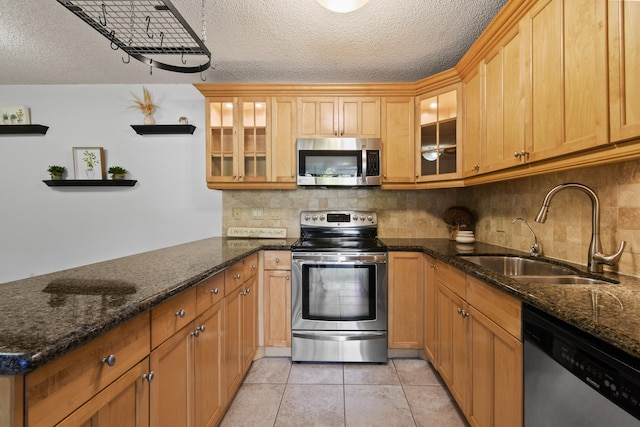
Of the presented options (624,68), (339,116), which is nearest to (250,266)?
(339,116)

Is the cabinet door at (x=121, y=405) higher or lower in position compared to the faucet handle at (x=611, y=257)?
lower

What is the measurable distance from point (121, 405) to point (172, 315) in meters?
0.31

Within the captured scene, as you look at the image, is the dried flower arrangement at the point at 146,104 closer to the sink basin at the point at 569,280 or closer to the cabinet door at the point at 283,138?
the cabinet door at the point at 283,138

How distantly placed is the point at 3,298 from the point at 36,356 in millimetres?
578

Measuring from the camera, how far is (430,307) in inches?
84.9

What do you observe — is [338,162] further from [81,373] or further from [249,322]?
[81,373]

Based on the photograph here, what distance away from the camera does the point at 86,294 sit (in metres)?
0.94

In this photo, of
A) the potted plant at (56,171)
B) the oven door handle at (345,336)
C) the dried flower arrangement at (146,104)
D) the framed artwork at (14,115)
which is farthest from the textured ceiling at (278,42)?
the oven door handle at (345,336)

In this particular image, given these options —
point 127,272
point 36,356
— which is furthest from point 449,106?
point 36,356

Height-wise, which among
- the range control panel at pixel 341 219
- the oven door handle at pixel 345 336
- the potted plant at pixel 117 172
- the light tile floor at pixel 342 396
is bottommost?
the light tile floor at pixel 342 396

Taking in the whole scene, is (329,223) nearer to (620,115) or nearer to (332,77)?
(332,77)

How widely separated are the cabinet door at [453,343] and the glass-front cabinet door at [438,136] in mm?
982

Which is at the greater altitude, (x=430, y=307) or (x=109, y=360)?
(x=109, y=360)

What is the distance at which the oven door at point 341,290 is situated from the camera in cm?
221
